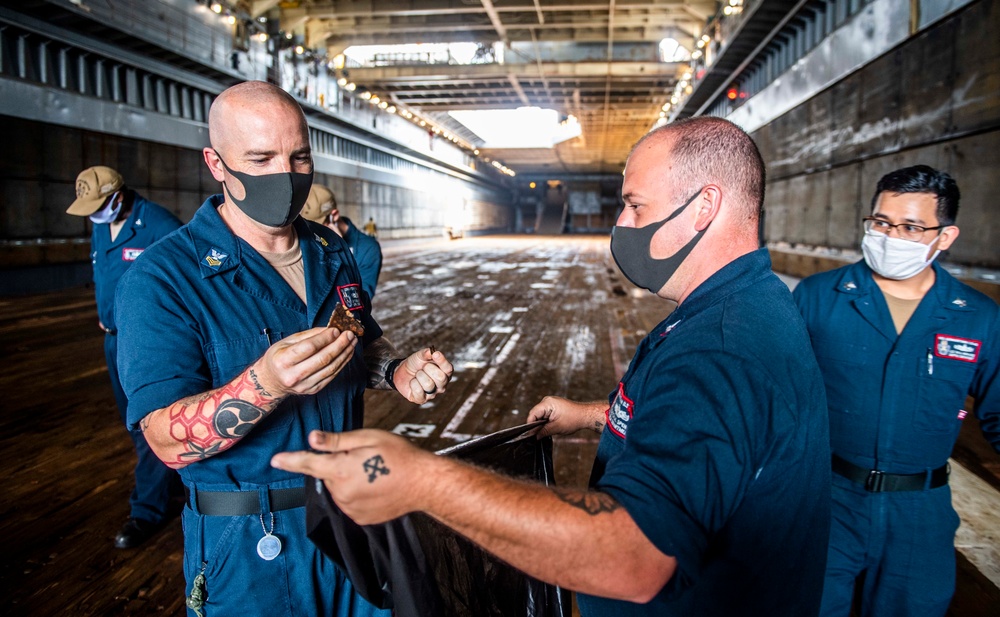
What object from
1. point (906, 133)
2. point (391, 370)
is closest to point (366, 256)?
point (391, 370)

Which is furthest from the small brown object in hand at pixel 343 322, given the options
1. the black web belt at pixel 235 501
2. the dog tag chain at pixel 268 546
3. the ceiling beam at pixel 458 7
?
the ceiling beam at pixel 458 7

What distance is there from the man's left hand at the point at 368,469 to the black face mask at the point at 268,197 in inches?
37.8

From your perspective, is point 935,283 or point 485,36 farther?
point 485,36

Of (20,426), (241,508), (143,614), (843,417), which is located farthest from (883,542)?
(20,426)

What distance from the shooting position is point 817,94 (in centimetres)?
946

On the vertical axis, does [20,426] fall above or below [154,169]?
below

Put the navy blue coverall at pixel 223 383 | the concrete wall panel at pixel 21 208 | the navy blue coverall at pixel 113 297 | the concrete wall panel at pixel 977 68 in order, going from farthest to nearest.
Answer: the concrete wall panel at pixel 21 208 < the concrete wall panel at pixel 977 68 < the navy blue coverall at pixel 113 297 < the navy blue coverall at pixel 223 383

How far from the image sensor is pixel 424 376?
68.9 inches

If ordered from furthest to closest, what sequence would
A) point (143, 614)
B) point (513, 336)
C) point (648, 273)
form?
point (513, 336)
point (143, 614)
point (648, 273)

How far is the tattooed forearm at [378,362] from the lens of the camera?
2023 mm

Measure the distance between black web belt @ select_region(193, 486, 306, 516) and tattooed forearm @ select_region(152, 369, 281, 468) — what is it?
7.8 inches

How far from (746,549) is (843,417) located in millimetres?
1272

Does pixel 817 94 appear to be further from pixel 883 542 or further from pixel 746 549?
pixel 746 549

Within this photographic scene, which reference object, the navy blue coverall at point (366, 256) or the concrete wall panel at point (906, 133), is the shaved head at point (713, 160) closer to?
the navy blue coverall at point (366, 256)
